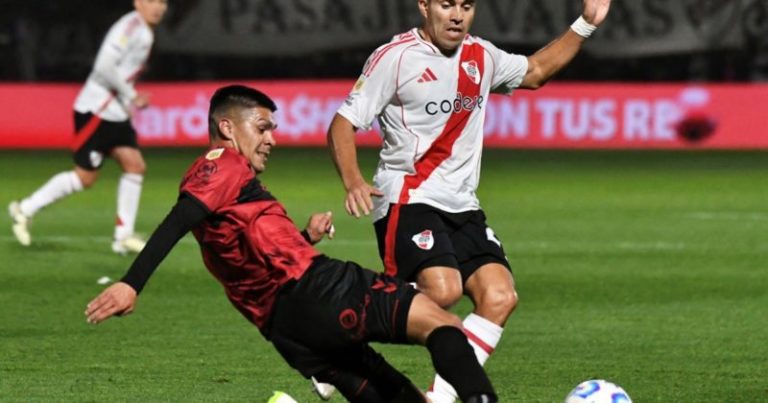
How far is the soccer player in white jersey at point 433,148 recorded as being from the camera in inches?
293

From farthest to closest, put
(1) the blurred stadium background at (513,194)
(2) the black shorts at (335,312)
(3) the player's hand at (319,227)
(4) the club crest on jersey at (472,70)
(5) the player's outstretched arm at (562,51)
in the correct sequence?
(1) the blurred stadium background at (513,194) < (5) the player's outstretched arm at (562,51) < (4) the club crest on jersey at (472,70) < (3) the player's hand at (319,227) < (2) the black shorts at (335,312)

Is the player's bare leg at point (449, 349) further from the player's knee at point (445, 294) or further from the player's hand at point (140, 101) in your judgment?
the player's hand at point (140, 101)

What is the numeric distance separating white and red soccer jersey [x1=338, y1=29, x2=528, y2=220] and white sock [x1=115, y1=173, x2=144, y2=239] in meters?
6.37

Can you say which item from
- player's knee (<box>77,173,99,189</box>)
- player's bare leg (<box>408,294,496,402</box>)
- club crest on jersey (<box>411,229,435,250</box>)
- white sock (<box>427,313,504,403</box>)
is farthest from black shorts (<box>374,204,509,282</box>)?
player's knee (<box>77,173,99,189</box>)

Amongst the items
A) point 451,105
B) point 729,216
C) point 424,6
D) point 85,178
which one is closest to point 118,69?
point 85,178

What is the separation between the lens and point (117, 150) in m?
14.1

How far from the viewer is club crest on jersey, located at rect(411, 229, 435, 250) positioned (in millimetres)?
7465

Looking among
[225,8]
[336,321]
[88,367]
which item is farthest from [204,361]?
[225,8]

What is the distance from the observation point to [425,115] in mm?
7598

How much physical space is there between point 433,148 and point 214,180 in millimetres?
1777

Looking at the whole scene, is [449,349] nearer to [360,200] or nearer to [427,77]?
[360,200]

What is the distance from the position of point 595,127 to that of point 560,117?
541 mm

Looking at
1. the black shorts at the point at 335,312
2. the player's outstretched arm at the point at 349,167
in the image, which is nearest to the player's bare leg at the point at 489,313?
Result: the player's outstretched arm at the point at 349,167

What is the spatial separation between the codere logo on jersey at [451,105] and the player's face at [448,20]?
0.23 m
